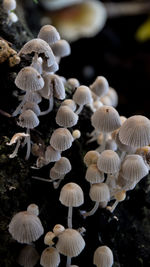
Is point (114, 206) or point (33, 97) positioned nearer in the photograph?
point (33, 97)

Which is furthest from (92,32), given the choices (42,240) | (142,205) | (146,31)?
(42,240)

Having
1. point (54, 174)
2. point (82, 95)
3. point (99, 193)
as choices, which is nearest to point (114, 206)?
point (99, 193)

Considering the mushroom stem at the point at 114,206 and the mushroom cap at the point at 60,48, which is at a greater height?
the mushroom cap at the point at 60,48

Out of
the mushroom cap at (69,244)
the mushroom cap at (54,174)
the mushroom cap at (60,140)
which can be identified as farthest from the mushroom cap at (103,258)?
the mushroom cap at (60,140)

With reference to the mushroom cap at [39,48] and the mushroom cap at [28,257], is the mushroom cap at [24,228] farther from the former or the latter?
the mushroom cap at [39,48]

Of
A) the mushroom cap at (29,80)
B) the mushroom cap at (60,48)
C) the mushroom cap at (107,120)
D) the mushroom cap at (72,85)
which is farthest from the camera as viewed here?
the mushroom cap at (72,85)

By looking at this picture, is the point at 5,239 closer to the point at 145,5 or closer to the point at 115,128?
the point at 115,128

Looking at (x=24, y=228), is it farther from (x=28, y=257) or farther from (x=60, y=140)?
(x=60, y=140)

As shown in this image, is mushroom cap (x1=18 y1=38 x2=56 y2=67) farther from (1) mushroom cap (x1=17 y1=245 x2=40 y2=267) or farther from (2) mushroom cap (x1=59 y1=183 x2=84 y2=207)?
(1) mushroom cap (x1=17 y1=245 x2=40 y2=267)
